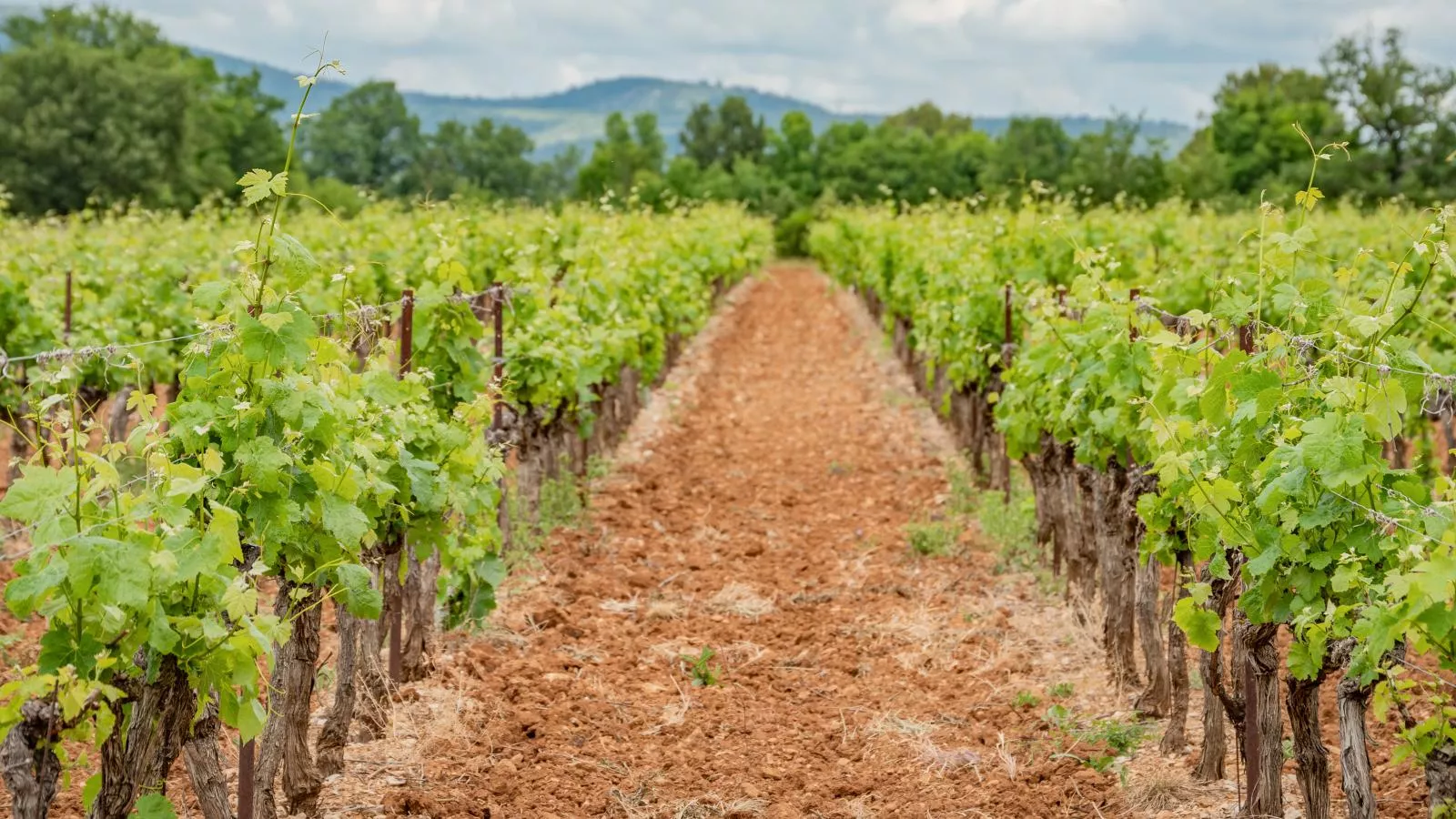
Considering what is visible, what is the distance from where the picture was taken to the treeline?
41.9 m

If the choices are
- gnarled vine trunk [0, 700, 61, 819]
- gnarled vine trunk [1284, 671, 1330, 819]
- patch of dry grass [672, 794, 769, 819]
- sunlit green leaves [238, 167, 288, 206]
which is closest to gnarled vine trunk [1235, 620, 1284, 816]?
gnarled vine trunk [1284, 671, 1330, 819]

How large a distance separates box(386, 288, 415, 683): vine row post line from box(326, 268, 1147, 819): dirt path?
6.2 inches

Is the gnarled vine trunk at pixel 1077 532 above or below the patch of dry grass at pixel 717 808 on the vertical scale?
above

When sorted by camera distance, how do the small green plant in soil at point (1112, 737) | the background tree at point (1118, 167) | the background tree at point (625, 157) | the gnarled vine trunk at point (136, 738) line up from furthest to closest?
the background tree at point (625, 157)
the background tree at point (1118, 167)
the small green plant in soil at point (1112, 737)
the gnarled vine trunk at point (136, 738)

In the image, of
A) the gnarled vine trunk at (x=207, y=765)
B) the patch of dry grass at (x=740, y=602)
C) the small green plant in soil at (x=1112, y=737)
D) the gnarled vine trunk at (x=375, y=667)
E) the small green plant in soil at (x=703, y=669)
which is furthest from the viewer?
the patch of dry grass at (x=740, y=602)

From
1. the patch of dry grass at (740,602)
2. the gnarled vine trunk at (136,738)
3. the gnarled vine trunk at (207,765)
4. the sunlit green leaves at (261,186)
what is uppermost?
the sunlit green leaves at (261,186)

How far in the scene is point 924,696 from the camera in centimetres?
642

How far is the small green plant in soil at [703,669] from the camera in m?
6.57

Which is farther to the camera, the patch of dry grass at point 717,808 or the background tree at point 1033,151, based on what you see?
the background tree at point 1033,151

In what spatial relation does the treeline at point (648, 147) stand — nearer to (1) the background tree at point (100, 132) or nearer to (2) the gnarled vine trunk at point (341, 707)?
(1) the background tree at point (100, 132)

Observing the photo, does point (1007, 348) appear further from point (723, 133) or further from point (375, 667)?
point (723, 133)

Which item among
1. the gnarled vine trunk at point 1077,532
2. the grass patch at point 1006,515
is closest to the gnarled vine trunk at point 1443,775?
the gnarled vine trunk at point 1077,532

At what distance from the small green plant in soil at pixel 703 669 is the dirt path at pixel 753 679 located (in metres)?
0.06

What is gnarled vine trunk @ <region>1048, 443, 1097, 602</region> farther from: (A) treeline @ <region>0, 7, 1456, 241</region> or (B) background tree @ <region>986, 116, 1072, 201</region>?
(B) background tree @ <region>986, 116, 1072, 201</region>
